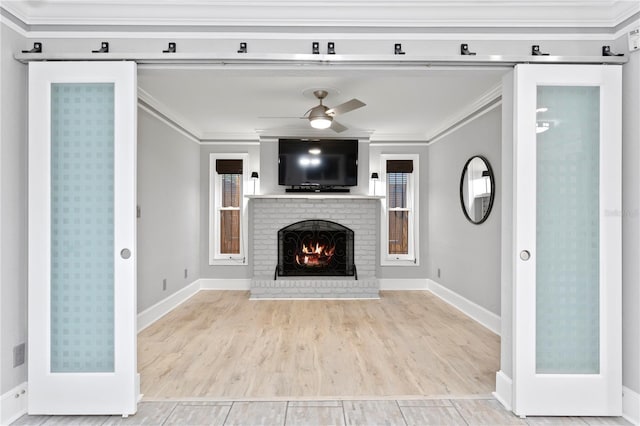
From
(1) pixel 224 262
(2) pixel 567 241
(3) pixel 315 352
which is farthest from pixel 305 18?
(1) pixel 224 262

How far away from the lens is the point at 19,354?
7.74 feet

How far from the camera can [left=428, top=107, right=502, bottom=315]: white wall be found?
4141 mm

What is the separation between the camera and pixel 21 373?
93.1 inches

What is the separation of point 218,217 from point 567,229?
506 cm

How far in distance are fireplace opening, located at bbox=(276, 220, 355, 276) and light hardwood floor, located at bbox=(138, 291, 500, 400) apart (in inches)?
32.2

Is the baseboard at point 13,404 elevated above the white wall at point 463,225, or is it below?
below

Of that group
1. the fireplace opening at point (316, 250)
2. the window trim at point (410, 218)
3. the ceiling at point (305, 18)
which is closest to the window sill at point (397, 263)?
the window trim at point (410, 218)

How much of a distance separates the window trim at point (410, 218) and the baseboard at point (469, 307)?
0.52 meters

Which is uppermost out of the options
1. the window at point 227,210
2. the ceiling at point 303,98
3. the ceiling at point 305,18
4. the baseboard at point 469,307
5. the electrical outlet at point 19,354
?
the ceiling at point 303,98

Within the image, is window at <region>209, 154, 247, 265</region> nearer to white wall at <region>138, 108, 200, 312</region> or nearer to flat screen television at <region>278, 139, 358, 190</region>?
white wall at <region>138, 108, 200, 312</region>

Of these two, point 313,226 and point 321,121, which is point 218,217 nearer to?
point 313,226

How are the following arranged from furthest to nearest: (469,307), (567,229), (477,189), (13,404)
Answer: (469,307) < (477,189) < (567,229) < (13,404)

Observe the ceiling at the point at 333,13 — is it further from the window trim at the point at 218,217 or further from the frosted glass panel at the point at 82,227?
the window trim at the point at 218,217

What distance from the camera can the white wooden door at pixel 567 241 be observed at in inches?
93.4
